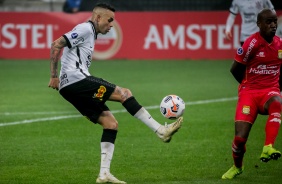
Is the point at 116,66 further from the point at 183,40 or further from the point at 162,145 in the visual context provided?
the point at 162,145

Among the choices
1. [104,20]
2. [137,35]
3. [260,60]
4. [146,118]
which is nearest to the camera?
[146,118]

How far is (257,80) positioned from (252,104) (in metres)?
0.33

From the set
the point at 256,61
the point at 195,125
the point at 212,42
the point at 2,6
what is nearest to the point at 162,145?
the point at 195,125

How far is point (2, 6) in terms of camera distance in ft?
102

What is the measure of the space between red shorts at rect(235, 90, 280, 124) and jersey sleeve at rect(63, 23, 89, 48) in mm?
1964

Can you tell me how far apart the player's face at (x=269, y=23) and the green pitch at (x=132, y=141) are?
1.70 m

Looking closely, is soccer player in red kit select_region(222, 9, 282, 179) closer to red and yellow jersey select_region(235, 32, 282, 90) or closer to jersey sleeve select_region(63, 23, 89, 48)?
red and yellow jersey select_region(235, 32, 282, 90)

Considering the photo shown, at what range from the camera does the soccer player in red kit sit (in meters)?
9.30

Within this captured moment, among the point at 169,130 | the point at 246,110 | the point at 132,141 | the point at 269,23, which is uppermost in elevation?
the point at 269,23

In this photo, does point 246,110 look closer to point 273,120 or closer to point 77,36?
point 273,120

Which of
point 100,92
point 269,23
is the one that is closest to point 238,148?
point 269,23

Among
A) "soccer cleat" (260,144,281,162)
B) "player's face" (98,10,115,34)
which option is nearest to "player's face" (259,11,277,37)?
"soccer cleat" (260,144,281,162)

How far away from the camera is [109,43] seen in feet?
89.2

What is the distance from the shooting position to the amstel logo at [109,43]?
2695 centimetres
